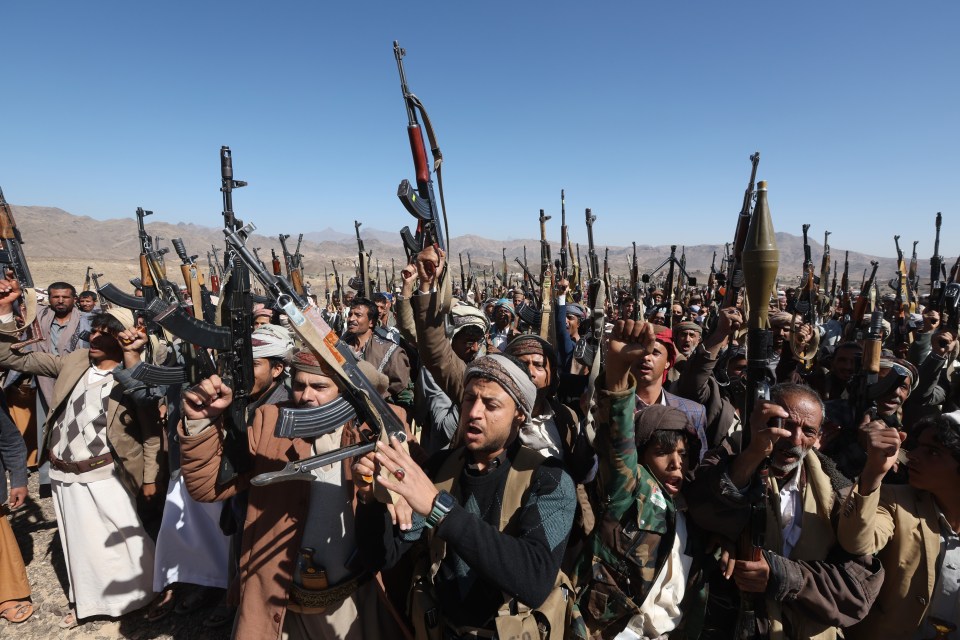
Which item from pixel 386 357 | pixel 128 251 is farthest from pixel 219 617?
pixel 128 251

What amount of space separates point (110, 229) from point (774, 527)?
130m

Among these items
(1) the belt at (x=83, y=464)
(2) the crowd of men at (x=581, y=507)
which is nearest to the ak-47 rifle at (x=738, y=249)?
Result: (2) the crowd of men at (x=581, y=507)

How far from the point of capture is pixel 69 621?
3.94 metres

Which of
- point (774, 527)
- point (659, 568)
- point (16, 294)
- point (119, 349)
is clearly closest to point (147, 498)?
point (119, 349)

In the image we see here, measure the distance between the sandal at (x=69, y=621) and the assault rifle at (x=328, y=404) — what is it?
3.47 metres

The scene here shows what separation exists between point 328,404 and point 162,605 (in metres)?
3.14

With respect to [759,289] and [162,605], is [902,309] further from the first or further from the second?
[162,605]

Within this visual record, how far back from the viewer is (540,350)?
10.5 feet

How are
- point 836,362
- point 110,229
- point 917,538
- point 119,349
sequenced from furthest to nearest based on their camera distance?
point 110,229, point 836,362, point 119,349, point 917,538

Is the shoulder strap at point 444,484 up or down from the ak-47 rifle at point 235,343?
down

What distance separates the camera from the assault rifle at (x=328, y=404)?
2.09m

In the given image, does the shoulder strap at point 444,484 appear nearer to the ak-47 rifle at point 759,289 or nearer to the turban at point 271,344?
the ak-47 rifle at point 759,289

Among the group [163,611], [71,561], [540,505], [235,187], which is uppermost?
[235,187]

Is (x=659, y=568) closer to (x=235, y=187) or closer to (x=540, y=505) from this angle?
(x=540, y=505)
